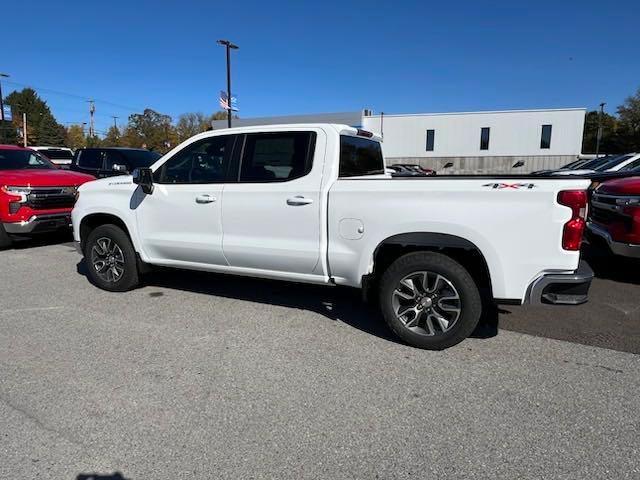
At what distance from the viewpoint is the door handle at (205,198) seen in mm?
4914

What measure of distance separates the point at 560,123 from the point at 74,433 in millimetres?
48434

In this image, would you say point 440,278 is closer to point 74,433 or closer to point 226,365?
point 226,365

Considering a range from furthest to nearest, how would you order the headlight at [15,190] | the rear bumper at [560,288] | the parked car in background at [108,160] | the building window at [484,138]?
the building window at [484,138], the parked car in background at [108,160], the headlight at [15,190], the rear bumper at [560,288]

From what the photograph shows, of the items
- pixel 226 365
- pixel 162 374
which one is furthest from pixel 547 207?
pixel 162 374

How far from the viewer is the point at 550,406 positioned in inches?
124

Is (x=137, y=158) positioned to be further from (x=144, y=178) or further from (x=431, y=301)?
(x=431, y=301)

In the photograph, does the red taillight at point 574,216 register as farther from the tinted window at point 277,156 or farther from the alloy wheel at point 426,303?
the tinted window at point 277,156

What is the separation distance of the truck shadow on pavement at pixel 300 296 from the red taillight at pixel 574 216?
1.11 metres

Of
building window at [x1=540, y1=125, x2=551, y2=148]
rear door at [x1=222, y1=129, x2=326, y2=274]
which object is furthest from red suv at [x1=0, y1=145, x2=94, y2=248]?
building window at [x1=540, y1=125, x2=551, y2=148]

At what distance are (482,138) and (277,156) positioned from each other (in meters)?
45.3

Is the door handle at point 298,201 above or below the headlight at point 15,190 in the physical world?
above

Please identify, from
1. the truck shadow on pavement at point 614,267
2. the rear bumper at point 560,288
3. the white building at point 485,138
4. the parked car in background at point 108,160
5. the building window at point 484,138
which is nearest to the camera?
the rear bumper at point 560,288

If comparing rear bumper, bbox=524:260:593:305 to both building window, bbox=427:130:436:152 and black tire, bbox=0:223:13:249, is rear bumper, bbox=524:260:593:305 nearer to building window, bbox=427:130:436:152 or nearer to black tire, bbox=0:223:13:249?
black tire, bbox=0:223:13:249

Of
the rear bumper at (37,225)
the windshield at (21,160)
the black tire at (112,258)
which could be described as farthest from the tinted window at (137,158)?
the black tire at (112,258)
